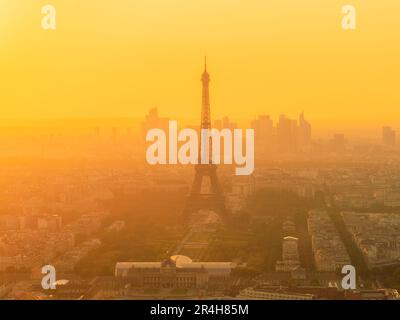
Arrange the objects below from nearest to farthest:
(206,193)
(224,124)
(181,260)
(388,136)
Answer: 1. (181,260)
2. (206,193)
3. (224,124)
4. (388,136)

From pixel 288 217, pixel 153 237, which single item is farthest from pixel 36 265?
pixel 288 217

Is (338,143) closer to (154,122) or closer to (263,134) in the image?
(263,134)

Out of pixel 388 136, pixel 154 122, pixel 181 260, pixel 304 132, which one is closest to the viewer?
pixel 181 260

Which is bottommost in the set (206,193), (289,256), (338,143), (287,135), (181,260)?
(289,256)

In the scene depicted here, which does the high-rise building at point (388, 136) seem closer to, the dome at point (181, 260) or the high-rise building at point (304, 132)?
the high-rise building at point (304, 132)

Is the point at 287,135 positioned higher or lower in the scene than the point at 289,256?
higher

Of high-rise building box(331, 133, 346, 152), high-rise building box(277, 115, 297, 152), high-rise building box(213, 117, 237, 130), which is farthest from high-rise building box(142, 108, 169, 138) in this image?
high-rise building box(331, 133, 346, 152)

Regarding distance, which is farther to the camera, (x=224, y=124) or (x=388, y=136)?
(x=388, y=136)

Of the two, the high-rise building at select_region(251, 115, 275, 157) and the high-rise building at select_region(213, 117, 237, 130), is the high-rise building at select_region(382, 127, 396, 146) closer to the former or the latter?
the high-rise building at select_region(251, 115, 275, 157)

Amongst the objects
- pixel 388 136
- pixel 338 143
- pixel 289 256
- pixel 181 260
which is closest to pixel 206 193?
pixel 289 256
